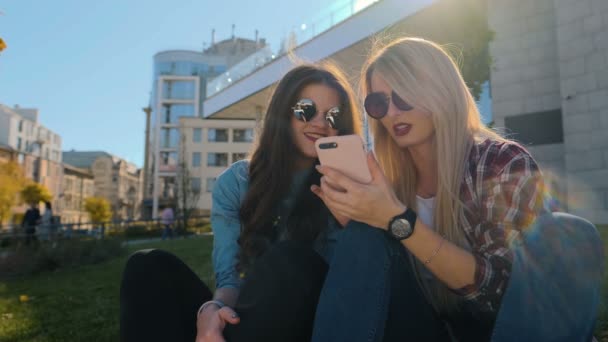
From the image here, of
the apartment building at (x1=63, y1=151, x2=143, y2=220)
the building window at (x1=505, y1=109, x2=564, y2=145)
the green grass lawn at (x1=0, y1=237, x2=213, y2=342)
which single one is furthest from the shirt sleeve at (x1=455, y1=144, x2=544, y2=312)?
the apartment building at (x1=63, y1=151, x2=143, y2=220)

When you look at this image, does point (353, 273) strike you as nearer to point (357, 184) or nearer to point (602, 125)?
point (357, 184)

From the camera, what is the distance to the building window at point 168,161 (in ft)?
175

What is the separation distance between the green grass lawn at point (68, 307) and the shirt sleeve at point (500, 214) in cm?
145

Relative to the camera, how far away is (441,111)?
1.65 m

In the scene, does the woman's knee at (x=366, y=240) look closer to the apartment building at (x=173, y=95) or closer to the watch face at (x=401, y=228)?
the watch face at (x=401, y=228)

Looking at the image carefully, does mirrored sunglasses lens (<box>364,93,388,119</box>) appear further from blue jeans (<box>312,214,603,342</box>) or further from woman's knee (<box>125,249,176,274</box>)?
woman's knee (<box>125,249,176,274</box>)

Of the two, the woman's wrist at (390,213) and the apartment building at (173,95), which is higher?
the apartment building at (173,95)

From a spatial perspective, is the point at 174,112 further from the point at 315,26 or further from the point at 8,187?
the point at 315,26

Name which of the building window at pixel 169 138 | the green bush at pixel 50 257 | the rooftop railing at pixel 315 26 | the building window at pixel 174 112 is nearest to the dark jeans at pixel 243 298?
the green bush at pixel 50 257

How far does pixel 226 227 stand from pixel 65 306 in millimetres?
3771

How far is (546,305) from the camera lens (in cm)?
107

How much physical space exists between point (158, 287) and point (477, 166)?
120 cm

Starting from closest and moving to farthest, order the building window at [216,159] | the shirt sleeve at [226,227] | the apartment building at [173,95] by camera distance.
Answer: the shirt sleeve at [226,227] → the building window at [216,159] → the apartment building at [173,95]

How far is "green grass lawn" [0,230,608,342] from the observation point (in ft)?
11.6
